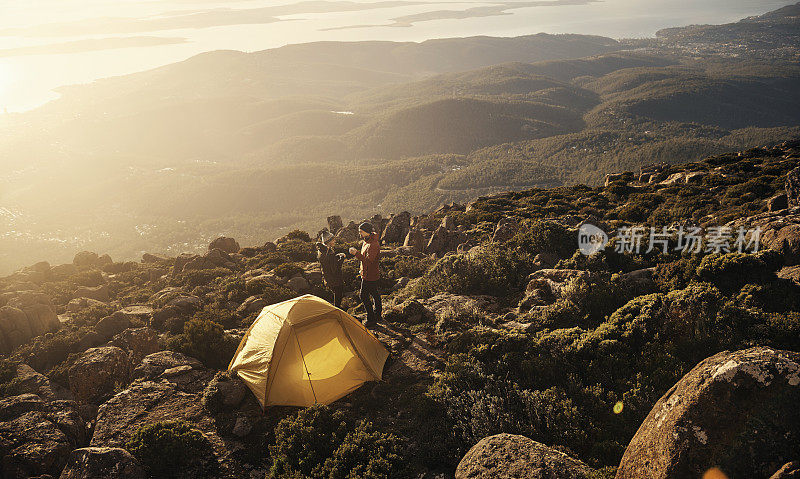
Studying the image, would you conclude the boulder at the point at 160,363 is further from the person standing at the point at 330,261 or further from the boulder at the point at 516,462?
the boulder at the point at 516,462

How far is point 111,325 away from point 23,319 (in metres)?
3.32

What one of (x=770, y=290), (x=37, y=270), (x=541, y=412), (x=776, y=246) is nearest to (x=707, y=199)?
(x=776, y=246)

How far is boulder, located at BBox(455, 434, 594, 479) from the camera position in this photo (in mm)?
6141

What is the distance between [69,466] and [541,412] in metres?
9.45

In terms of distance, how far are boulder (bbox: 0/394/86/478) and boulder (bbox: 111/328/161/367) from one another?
3.21 meters

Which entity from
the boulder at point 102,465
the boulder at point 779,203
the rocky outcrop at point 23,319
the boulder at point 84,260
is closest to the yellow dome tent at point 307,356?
the boulder at point 102,465

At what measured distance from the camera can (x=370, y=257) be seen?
44.5ft

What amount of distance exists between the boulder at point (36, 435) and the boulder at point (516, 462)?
9091 millimetres

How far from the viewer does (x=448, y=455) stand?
791 cm

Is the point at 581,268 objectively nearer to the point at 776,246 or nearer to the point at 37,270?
the point at 776,246

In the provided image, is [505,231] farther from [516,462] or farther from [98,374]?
[98,374]

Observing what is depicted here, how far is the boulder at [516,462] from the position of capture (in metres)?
6.14

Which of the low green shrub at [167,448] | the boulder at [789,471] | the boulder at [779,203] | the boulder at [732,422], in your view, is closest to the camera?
the boulder at [789,471]

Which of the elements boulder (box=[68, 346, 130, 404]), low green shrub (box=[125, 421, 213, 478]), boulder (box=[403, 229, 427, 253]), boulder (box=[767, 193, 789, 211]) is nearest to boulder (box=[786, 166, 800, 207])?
boulder (box=[767, 193, 789, 211])
